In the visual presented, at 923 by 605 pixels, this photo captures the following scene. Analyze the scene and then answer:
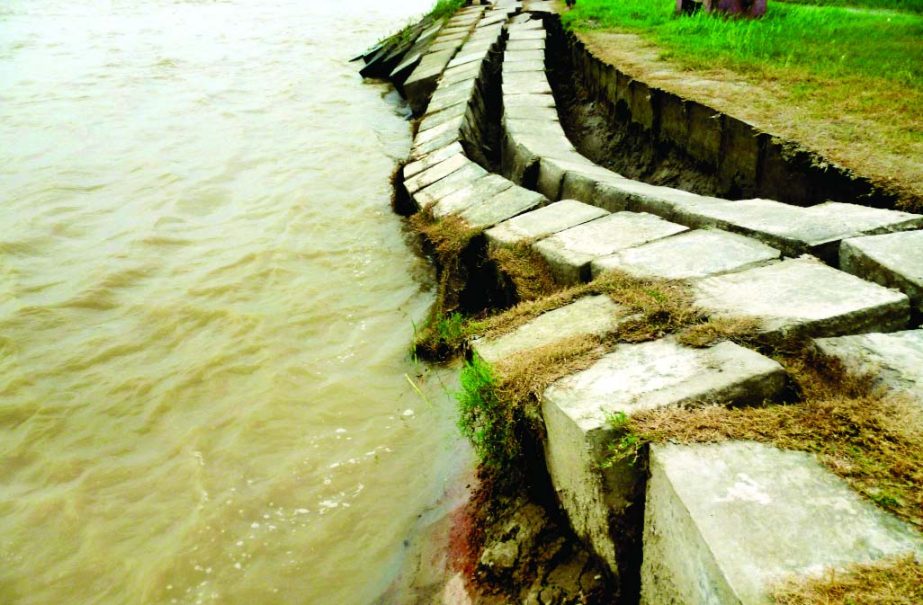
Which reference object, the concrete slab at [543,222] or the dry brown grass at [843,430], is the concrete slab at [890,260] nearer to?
the dry brown grass at [843,430]

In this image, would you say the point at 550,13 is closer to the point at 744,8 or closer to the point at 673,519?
the point at 744,8

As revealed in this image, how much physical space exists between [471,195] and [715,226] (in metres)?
1.40

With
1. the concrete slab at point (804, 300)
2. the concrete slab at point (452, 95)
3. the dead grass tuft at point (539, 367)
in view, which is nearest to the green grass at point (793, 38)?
the concrete slab at point (452, 95)

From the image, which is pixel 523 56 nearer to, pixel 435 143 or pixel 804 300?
pixel 435 143

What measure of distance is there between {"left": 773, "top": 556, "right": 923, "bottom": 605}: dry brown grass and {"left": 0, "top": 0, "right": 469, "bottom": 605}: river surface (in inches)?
46.4

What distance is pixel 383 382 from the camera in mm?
2646

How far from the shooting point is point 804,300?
1684 mm

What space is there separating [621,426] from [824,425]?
409 mm

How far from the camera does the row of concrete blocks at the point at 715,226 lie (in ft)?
6.07

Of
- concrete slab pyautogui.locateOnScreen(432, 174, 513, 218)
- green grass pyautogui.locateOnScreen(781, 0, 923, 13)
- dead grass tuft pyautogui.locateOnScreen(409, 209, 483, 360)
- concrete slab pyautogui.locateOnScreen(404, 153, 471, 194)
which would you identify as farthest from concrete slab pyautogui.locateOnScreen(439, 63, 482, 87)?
green grass pyautogui.locateOnScreen(781, 0, 923, 13)

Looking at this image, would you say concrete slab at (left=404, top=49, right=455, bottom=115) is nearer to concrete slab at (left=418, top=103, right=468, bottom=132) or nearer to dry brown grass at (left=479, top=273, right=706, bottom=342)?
concrete slab at (left=418, top=103, right=468, bottom=132)

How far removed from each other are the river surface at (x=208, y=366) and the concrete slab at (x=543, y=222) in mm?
666

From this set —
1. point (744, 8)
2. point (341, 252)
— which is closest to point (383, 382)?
point (341, 252)

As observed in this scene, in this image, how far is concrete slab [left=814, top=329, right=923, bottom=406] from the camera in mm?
1354
